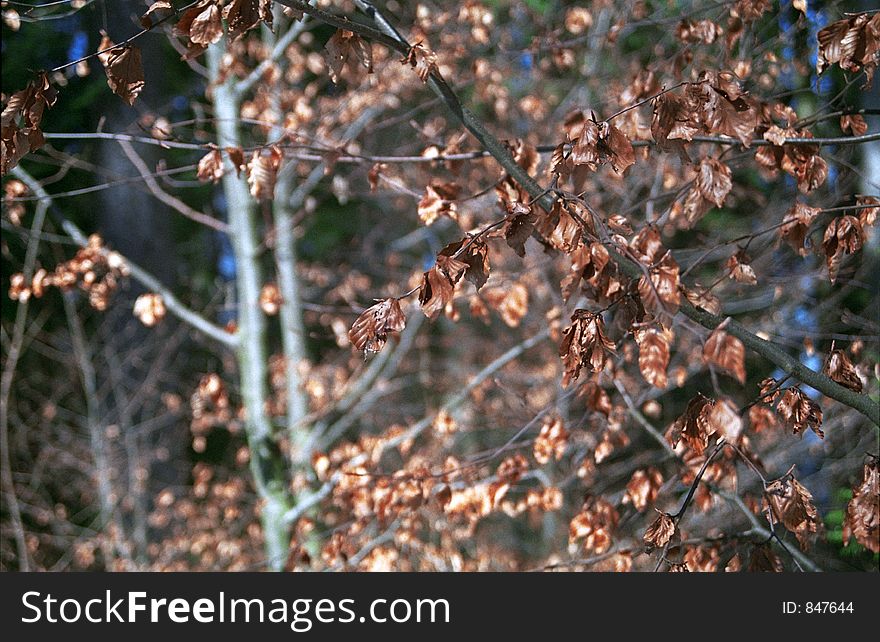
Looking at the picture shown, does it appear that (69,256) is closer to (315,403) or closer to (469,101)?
(315,403)

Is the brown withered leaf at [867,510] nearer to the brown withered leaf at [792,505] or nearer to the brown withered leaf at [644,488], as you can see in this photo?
the brown withered leaf at [792,505]

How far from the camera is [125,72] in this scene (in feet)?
6.86

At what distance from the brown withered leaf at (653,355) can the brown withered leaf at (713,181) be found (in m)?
0.67

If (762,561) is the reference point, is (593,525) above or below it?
above

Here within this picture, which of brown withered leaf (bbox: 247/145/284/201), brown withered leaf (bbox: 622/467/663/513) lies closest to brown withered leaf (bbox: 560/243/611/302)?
brown withered leaf (bbox: 622/467/663/513)

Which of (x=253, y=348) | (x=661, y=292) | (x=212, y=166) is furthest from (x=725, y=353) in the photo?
(x=253, y=348)

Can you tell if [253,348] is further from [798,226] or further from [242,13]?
[798,226]

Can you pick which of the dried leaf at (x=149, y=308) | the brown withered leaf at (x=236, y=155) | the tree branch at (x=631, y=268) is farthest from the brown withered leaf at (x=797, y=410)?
the dried leaf at (x=149, y=308)

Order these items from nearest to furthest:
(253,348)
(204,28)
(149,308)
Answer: (204,28), (149,308), (253,348)

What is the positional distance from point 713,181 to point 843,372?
0.67 m

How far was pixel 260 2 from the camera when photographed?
7.08 ft
